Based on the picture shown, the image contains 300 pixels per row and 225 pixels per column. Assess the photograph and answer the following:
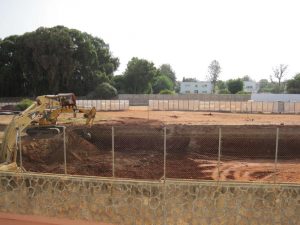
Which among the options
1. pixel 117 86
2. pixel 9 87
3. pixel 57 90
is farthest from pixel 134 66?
pixel 9 87

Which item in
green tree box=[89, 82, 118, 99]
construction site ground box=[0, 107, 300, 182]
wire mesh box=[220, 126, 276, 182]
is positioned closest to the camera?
construction site ground box=[0, 107, 300, 182]

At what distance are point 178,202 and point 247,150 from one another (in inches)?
674

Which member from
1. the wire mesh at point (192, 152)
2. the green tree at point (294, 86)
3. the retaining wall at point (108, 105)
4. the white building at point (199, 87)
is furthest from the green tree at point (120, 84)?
the wire mesh at point (192, 152)

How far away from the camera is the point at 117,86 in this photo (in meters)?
82.4

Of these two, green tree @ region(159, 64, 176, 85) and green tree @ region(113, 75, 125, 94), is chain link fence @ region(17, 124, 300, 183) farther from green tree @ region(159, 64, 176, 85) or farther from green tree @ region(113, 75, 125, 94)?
green tree @ region(159, 64, 176, 85)

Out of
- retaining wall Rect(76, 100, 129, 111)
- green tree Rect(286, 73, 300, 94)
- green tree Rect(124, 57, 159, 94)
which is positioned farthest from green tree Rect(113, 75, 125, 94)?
green tree Rect(286, 73, 300, 94)


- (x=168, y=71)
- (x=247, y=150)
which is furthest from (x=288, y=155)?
(x=168, y=71)

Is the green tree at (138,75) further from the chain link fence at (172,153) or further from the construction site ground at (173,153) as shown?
the chain link fence at (172,153)

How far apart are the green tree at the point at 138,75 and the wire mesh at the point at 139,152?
52.2 m

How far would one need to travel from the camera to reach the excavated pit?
18.7 m

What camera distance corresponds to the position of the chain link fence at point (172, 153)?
60.5ft

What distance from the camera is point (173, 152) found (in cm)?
2505

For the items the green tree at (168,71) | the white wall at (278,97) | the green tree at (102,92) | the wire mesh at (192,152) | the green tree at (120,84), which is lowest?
the wire mesh at (192,152)

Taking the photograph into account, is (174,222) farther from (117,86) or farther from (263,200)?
(117,86)
